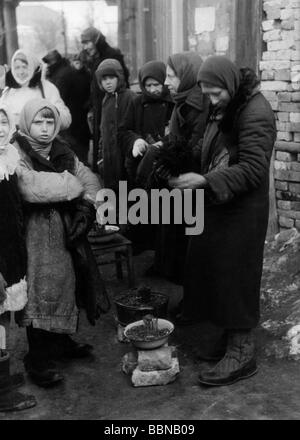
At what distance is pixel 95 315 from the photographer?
13.4 feet

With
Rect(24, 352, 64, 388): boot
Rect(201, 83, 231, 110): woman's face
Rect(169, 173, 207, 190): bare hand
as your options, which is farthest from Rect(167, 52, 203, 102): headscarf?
Rect(24, 352, 64, 388): boot

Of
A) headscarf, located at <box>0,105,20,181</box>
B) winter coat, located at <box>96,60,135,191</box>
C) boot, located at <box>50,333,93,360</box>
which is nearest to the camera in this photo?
headscarf, located at <box>0,105,20,181</box>

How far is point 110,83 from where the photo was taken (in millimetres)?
6863

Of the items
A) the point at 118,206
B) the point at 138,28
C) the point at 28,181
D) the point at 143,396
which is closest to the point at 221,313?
the point at 143,396

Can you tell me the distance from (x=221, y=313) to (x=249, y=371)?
0.44m

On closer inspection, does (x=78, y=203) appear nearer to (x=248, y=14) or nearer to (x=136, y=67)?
(x=248, y=14)

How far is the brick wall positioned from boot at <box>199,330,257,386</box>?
218cm

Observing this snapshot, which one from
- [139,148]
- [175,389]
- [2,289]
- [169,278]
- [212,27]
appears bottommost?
[175,389]

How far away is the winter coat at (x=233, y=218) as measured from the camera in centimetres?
362

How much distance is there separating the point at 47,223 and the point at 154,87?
2.46 meters

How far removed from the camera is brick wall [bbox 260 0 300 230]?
575 centimetres

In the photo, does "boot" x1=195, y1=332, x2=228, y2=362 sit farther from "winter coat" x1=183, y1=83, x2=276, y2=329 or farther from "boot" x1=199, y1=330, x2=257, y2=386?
"winter coat" x1=183, y1=83, x2=276, y2=329

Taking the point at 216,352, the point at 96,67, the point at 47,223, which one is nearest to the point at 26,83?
the point at 96,67

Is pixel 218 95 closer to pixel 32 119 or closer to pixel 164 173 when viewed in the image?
pixel 164 173
